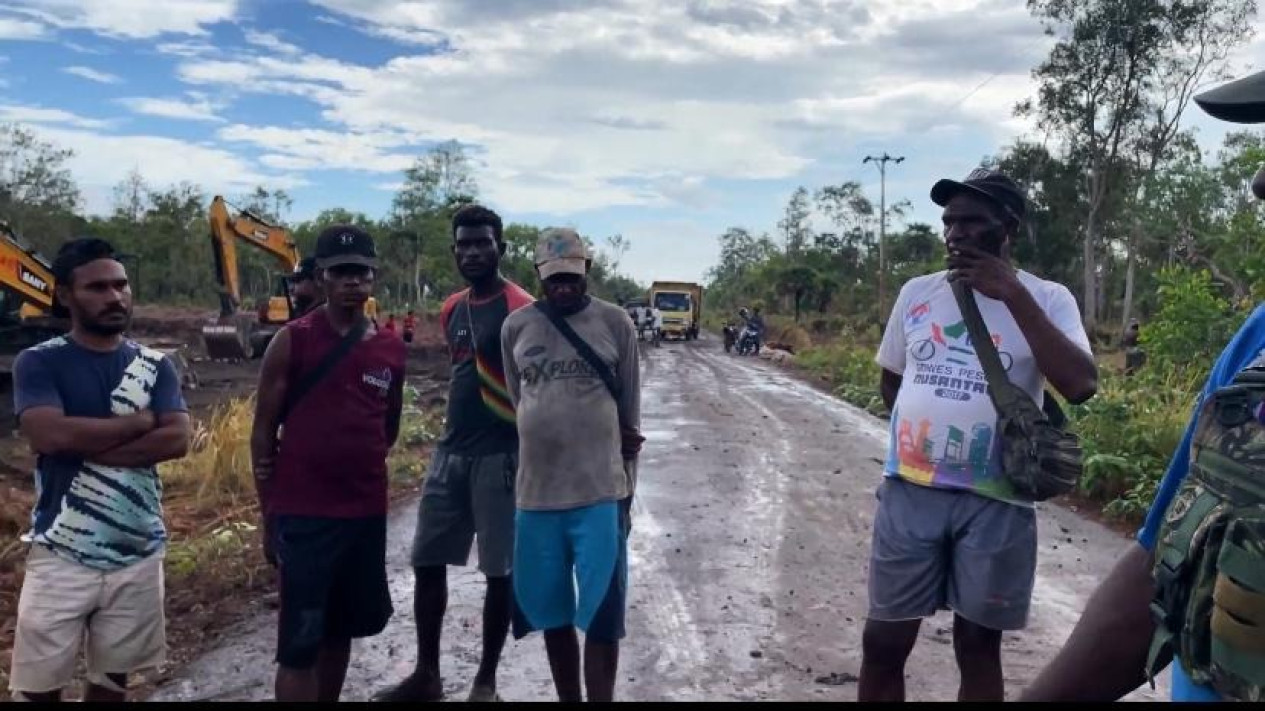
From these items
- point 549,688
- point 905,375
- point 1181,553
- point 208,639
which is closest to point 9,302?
point 208,639

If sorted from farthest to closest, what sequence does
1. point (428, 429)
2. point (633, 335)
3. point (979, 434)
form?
point (428, 429), point (633, 335), point (979, 434)

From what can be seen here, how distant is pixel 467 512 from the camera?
458 cm

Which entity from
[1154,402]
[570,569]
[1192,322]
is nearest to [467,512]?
[570,569]

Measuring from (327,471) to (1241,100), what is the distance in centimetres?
308

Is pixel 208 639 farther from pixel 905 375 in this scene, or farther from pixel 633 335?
pixel 905 375

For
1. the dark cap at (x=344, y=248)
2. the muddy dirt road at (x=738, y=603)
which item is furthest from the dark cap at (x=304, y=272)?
the muddy dirt road at (x=738, y=603)

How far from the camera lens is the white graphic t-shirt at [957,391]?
10.5 ft

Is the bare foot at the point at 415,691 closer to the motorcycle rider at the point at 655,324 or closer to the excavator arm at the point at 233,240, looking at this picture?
the excavator arm at the point at 233,240

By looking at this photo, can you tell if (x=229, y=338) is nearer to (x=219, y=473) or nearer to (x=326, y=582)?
(x=219, y=473)

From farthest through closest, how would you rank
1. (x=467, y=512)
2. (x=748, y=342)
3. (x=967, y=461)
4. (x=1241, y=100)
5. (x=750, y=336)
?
(x=748, y=342) → (x=750, y=336) → (x=467, y=512) → (x=967, y=461) → (x=1241, y=100)

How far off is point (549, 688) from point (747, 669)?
868mm

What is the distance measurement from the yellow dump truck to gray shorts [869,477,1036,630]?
1621 inches

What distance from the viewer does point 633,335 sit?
165 inches

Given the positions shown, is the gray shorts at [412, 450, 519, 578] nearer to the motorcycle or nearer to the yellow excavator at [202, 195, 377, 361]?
the yellow excavator at [202, 195, 377, 361]
